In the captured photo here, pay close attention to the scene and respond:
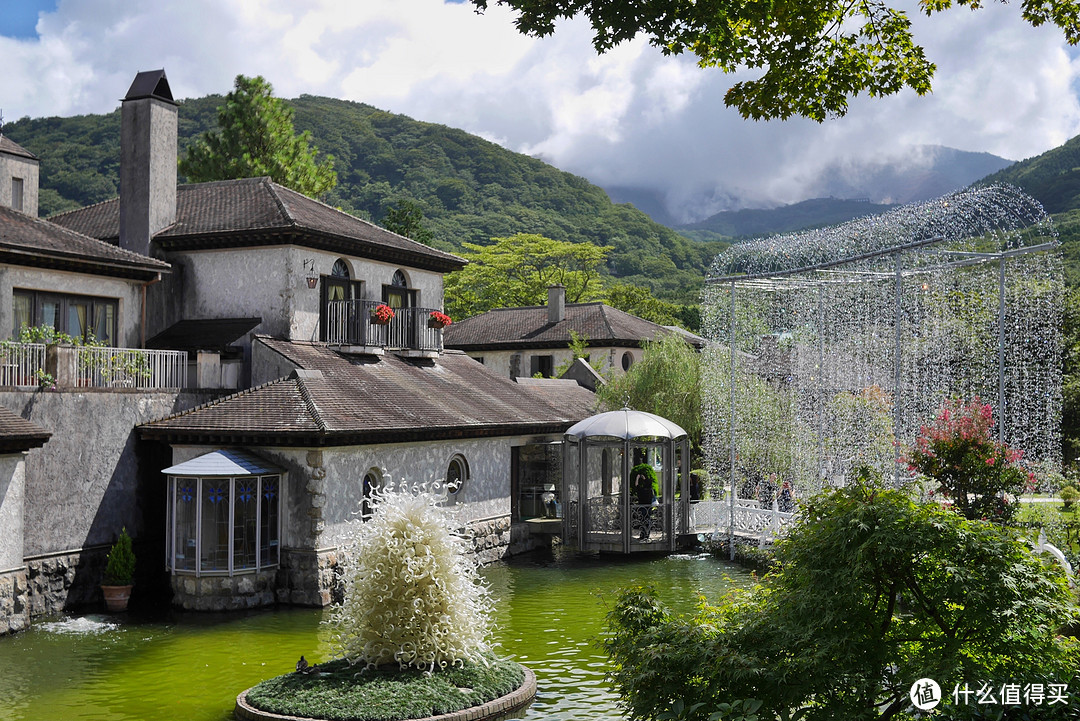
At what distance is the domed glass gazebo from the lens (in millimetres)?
25078

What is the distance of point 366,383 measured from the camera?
2361 cm

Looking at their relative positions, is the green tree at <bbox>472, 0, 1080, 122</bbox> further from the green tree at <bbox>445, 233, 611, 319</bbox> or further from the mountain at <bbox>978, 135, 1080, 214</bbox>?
the green tree at <bbox>445, 233, 611, 319</bbox>

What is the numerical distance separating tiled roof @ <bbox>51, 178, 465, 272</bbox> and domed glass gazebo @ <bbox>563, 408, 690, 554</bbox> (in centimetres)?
743

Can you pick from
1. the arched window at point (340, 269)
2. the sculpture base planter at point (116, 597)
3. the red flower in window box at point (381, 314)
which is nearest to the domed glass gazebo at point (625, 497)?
the red flower in window box at point (381, 314)

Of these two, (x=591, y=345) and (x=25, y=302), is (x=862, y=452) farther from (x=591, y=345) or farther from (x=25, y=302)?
(x=591, y=345)

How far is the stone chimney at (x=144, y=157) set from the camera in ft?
81.4

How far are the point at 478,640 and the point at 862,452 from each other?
1349 cm

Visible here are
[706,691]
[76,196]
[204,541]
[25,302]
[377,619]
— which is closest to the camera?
[706,691]

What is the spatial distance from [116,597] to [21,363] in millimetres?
4810

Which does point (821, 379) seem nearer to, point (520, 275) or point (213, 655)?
point (213, 655)

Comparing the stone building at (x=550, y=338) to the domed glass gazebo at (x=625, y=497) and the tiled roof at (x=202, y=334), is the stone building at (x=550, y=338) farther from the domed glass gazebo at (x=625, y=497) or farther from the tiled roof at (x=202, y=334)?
the tiled roof at (x=202, y=334)

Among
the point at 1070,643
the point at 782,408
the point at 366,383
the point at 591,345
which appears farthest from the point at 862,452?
the point at 591,345

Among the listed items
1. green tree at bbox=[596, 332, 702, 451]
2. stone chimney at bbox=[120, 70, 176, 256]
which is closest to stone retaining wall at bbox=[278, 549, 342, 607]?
stone chimney at bbox=[120, 70, 176, 256]

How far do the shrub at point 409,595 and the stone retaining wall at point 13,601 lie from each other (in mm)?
7565
